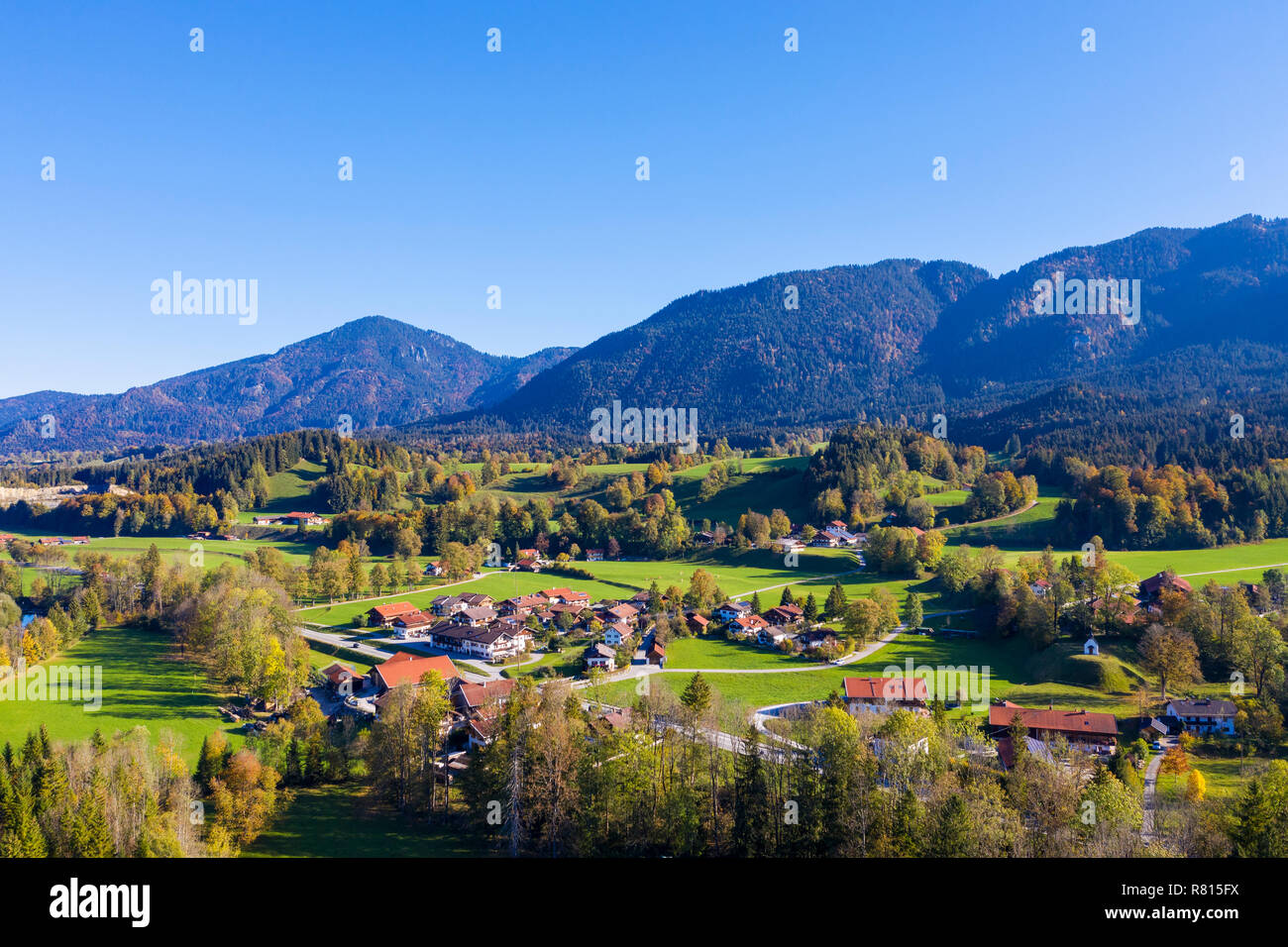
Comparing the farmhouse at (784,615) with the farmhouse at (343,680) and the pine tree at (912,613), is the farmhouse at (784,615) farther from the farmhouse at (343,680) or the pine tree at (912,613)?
the farmhouse at (343,680)

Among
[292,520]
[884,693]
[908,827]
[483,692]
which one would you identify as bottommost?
[483,692]

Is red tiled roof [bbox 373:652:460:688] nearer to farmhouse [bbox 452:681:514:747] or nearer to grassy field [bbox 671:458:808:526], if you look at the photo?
farmhouse [bbox 452:681:514:747]

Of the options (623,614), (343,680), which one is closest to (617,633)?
(623,614)

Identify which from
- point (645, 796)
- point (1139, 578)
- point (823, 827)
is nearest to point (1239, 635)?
point (1139, 578)

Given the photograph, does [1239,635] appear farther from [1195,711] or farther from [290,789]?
[290,789]

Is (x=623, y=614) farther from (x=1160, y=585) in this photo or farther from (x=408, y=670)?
(x=1160, y=585)

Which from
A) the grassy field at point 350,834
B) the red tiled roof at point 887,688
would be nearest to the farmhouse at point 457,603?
the grassy field at point 350,834

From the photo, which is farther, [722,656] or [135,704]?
[722,656]
